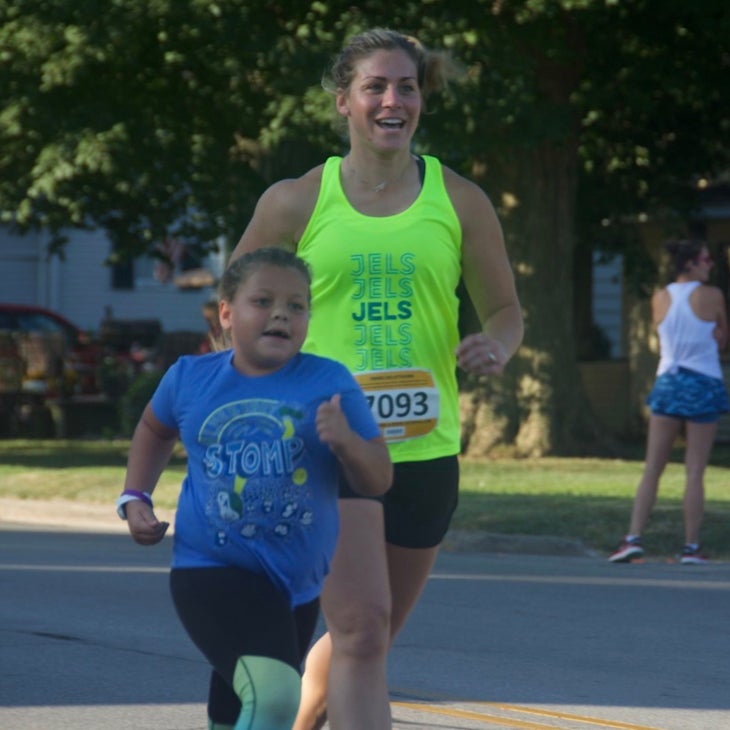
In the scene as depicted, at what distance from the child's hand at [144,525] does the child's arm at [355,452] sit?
17.1 inches

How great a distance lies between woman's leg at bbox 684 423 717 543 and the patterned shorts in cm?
9

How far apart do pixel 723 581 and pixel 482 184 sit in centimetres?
1138

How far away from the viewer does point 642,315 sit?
91.3ft

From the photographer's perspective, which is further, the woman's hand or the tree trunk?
the tree trunk

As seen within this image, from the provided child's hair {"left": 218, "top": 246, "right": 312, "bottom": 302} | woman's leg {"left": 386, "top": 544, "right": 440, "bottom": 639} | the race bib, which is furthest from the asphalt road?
child's hair {"left": 218, "top": 246, "right": 312, "bottom": 302}

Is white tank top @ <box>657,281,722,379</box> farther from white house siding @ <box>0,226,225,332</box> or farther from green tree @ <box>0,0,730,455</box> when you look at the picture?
white house siding @ <box>0,226,225,332</box>

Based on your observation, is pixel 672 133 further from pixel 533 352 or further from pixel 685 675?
pixel 685 675

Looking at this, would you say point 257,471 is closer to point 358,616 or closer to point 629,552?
point 358,616

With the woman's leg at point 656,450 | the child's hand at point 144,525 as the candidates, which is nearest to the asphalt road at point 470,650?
the woman's leg at point 656,450

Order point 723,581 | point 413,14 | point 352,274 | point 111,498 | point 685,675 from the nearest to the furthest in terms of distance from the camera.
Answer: point 352,274 → point 685,675 → point 723,581 → point 111,498 → point 413,14

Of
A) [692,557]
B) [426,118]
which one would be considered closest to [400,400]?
[692,557]

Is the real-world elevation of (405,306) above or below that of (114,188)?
below

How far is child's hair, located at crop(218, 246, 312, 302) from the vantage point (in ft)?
14.0

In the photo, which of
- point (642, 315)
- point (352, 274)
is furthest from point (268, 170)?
point (352, 274)
